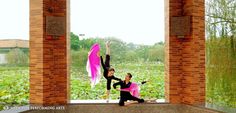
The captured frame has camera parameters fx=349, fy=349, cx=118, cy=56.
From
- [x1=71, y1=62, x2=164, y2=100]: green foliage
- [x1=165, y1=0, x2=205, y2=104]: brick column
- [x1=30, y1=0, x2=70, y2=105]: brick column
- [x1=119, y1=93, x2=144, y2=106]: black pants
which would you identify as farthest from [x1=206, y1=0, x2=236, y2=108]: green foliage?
[x1=30, y1=0, x2=70, y2=105]: brick column

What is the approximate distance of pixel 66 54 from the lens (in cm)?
619

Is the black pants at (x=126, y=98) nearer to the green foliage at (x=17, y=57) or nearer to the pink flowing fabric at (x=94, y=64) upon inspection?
the pink flowing fabric at (x=94, y=64)

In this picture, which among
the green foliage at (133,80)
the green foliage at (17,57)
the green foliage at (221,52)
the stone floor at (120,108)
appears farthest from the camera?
the green foliage at (133,80)

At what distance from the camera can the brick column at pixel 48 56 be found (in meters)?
5.94

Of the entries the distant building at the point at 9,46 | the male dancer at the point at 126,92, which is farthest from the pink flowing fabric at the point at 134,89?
the distant building at the point at 9,46

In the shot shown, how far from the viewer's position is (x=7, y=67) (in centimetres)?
620

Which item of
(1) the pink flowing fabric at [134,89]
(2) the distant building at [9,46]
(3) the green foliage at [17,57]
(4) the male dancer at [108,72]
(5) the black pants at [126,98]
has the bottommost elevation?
(5) the black pants at [126,98]

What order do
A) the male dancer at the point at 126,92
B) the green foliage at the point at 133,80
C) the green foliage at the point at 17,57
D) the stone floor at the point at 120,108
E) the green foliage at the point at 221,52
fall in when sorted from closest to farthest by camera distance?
the green foliage at the point at 221,52, the stone floor at the point at 120,108, the male dancer at the point at 126,92, the green foliage at the point at 17,57, the green foliage at the point at 133,80

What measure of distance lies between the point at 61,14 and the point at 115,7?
1.07 meters

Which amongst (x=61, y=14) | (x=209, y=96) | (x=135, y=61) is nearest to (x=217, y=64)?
(x=209, y=96)

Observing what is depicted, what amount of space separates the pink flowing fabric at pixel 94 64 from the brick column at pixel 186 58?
4.17ft

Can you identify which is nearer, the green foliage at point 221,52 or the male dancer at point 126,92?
the green foliage at point 221,52

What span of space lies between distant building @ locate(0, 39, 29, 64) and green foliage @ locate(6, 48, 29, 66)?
64 millimetres

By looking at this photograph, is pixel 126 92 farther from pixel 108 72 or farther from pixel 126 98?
pixel 108 72
